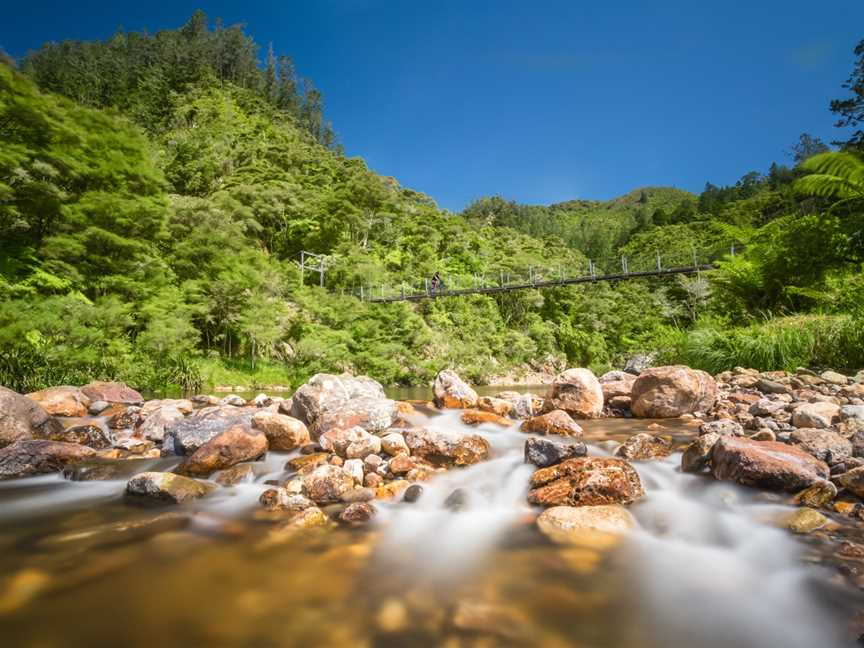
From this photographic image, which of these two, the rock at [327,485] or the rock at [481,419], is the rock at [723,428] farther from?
the rock at [327,485]

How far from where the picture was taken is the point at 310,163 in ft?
128

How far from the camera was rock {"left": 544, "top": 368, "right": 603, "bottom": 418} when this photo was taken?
5.82 m

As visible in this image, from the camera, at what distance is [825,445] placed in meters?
2.97

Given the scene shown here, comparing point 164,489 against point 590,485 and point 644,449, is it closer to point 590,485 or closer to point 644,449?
point 590,485

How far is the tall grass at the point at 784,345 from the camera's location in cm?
626

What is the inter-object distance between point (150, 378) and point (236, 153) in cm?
3072

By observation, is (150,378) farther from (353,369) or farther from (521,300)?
(521,300)

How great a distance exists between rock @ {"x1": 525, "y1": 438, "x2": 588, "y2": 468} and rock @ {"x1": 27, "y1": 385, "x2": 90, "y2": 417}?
23.1ft

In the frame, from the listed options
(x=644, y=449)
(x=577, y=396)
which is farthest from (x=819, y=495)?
(x=577, y=396)

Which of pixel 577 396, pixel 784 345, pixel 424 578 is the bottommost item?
pixel 424 578

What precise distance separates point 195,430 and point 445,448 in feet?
9.23

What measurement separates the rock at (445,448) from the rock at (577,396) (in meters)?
2.37

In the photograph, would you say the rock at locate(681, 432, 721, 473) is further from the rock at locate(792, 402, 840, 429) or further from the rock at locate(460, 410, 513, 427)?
the rock at locate(460, 410, 513, 427)

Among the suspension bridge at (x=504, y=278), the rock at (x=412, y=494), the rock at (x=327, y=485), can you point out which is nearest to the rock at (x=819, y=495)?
the rock at (x=412, y=494)
